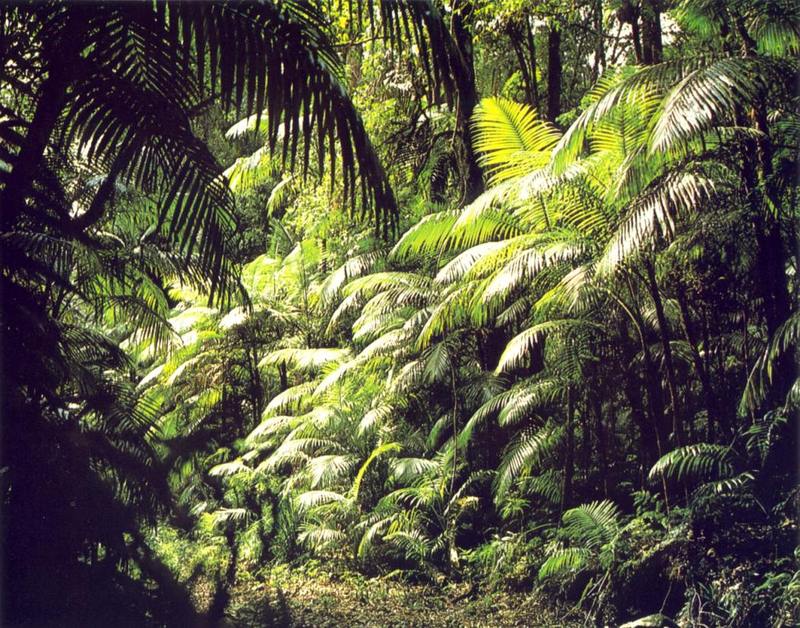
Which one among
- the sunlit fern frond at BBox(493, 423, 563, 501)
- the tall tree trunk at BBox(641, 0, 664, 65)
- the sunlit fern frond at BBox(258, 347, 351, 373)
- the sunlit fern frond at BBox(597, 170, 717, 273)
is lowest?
the sunlit fern frond at BBox(493, 423, 563, 501)

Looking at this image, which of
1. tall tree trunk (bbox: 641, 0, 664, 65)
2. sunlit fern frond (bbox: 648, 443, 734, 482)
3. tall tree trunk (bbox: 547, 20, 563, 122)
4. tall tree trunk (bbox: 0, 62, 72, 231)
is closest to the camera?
tall tree trunk (bbox: 0, 62, 72, 231)

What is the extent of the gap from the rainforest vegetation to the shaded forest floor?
0.18 ft

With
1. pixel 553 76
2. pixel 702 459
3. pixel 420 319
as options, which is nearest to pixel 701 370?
pixel 702 459

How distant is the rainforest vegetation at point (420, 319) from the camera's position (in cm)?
428

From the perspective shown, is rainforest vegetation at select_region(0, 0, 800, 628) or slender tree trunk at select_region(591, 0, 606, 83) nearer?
rainforest vegetation at select_region(0, 0, 800, 628)

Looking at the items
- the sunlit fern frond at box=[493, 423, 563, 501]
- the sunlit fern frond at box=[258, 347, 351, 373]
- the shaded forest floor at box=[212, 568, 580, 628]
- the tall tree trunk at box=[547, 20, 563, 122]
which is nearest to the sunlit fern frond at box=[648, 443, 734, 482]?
the shaded forest floor at box=[212, 568, 580, 628]

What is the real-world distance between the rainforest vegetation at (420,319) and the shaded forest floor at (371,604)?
0.18ft

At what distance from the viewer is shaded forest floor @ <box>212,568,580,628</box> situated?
7.32m

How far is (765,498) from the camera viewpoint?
20.0 feet

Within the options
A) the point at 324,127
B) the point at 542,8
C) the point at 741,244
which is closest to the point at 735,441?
the point at 741,244

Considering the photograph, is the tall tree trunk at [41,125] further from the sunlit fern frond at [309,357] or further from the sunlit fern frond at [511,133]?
the sunlit fern frond at [309,357]

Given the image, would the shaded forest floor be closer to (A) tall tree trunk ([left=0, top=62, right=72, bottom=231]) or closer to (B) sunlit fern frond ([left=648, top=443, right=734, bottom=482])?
(B) sunlit fern frond ([left=648, top=443, right=734, bottom=482])

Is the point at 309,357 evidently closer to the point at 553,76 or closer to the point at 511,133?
the point at 511,133

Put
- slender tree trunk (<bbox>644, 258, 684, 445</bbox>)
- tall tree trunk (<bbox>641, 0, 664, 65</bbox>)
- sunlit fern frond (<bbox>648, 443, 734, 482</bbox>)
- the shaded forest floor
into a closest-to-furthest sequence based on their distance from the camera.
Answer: sunlit fern frond (<bbox>648, 443, 734, 482</bbox>) → slender tree trunk (<bbox>644, 258, 684, 445</bbox>) → the shaded forest floor → tall tree trunk (<bbox>641, 0, 664, 65</bbox>)
